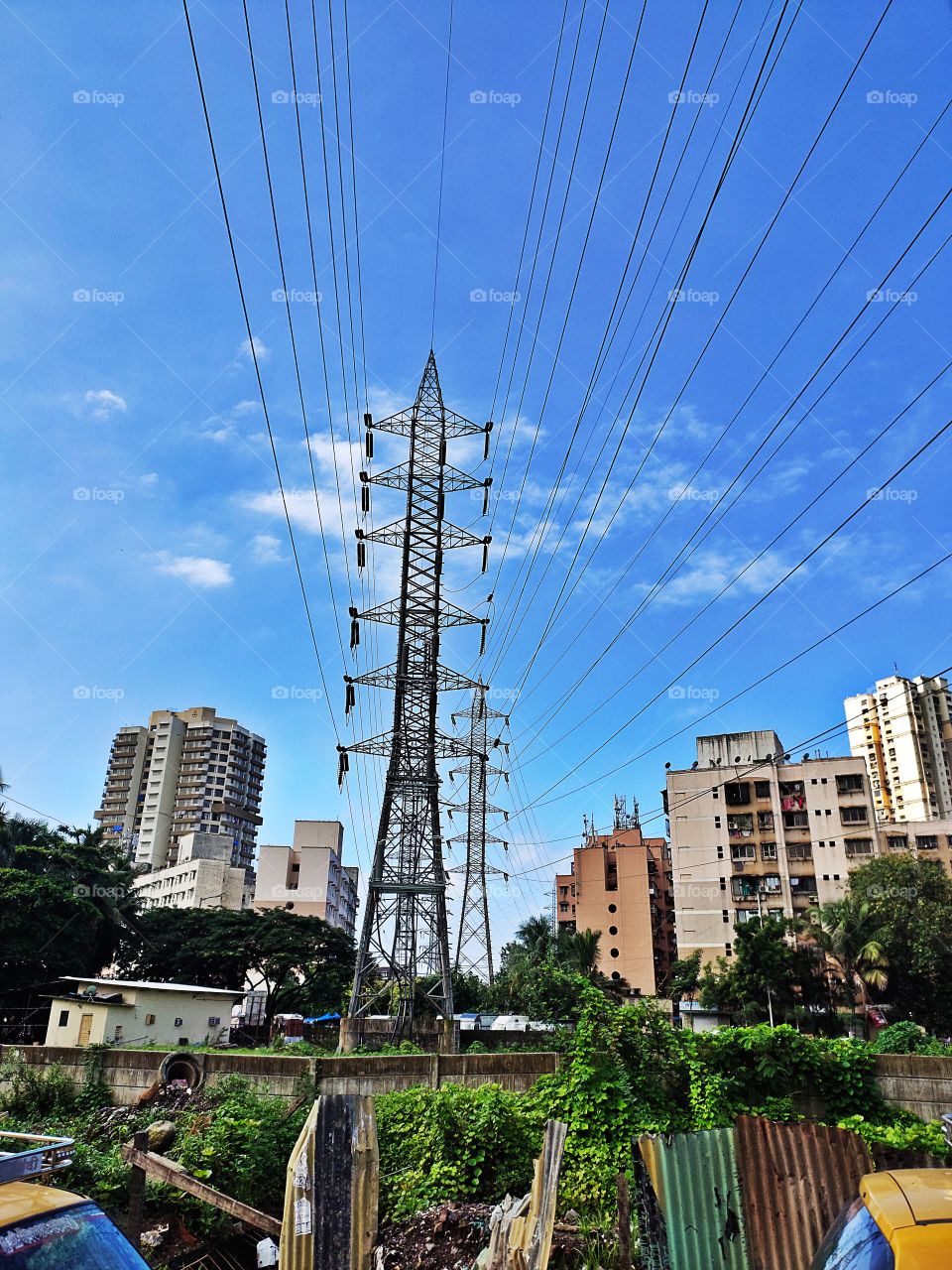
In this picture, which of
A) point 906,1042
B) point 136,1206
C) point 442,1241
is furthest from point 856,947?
point 136,1206

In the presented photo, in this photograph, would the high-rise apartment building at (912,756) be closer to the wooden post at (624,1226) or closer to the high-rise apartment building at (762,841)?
the high-rise apartment building at (762,841)

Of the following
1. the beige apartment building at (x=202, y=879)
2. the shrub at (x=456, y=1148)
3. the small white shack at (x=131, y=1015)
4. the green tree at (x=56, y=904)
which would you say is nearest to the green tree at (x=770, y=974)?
the small white shack at (x=131, y=1015)

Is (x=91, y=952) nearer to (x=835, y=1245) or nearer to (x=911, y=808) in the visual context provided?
(x=835, y=1245)

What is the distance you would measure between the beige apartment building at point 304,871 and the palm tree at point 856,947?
58.7 m

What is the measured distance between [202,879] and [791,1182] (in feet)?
298

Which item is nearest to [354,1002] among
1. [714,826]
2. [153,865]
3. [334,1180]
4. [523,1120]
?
[523,1120]

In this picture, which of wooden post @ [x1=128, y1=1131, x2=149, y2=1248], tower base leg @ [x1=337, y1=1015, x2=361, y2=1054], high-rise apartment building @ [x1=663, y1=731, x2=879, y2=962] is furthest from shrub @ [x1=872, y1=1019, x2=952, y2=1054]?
high-rise apartment building @ [x1=663, y1=731, x2=879, y2=962]

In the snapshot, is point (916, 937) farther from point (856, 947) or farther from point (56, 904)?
point (56, 904)

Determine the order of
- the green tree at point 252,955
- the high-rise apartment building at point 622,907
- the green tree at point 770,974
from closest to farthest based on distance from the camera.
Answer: the green tree at point 770,974 < the green tree at point 252,955 < the high-rise apartment building at point 622,907

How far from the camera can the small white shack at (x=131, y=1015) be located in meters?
22.9

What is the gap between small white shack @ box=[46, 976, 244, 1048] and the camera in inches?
901

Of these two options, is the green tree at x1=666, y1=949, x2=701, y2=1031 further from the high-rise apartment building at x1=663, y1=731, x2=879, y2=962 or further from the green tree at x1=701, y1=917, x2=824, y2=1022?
the green tree at x1=701, y1=917, x2=824, y2=1022

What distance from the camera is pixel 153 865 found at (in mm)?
114250

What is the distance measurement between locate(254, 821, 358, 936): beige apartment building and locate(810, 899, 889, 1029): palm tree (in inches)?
2310
